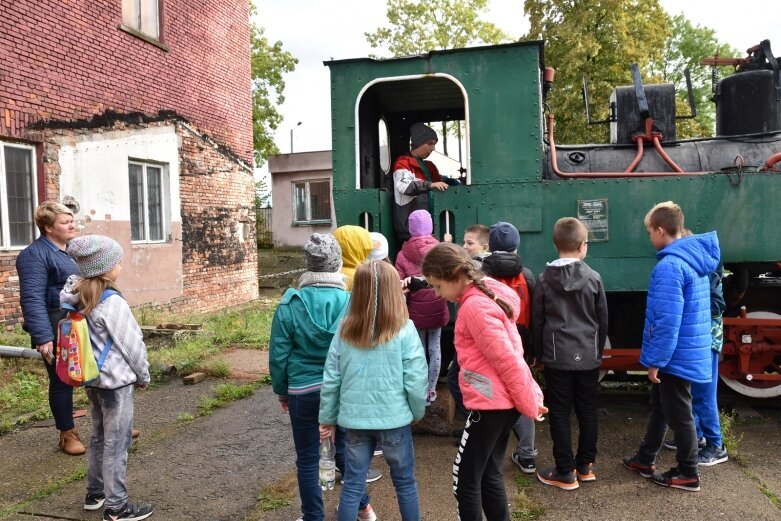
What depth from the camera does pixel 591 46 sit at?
1617 centimetres

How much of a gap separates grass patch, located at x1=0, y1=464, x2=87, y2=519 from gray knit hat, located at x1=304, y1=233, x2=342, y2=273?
2.21 meters

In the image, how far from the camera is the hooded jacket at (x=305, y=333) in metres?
2.91

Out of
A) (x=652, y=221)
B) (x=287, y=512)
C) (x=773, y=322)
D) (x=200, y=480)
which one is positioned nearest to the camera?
(x=287, y=512)

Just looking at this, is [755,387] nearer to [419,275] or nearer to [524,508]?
[524,508]

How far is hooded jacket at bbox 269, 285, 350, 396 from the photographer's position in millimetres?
2908

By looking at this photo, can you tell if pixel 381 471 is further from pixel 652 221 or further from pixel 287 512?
pixel 652 221

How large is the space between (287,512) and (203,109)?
903cm

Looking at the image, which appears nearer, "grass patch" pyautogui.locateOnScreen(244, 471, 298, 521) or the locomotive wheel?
"grass patch" pyautogui.locateOnScreen(244, 471, 298, 521)

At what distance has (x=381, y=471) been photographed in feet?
12.6

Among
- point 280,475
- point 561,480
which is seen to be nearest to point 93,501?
point 280,475

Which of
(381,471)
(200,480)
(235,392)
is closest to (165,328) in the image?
(235,392)

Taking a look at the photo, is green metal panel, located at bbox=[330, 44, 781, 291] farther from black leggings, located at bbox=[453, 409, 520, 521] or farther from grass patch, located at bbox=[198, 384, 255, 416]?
grass patch, located at bbox=[198, 384, 255, 416]

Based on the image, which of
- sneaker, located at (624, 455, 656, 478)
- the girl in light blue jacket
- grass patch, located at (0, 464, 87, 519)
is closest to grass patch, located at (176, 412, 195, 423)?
grass patch, located at (0, 464, 87, 519)

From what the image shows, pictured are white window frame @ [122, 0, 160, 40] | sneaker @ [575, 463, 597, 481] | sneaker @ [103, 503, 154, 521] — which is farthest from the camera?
white window frame @ [122, 0, 160, 40]
